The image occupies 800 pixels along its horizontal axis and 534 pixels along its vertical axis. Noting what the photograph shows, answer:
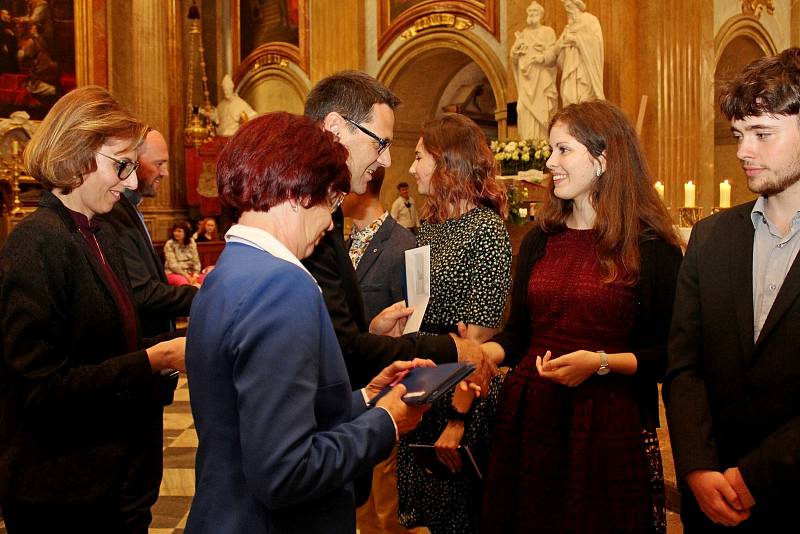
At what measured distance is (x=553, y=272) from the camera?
245 centimetres

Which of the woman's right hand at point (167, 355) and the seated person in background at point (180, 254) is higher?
the seated person in background at point (180, 254)

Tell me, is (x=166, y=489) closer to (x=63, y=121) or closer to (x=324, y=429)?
(x=63, y=121)

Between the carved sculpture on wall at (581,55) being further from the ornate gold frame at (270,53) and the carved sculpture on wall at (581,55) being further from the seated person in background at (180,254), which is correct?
the ornate gold frame at (270,53)

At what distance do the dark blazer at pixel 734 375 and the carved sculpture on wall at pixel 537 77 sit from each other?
8025mm

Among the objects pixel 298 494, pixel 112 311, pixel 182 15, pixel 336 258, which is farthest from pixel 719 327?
pixel 182 15

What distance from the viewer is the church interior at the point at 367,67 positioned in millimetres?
10047

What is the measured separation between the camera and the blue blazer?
134 cm

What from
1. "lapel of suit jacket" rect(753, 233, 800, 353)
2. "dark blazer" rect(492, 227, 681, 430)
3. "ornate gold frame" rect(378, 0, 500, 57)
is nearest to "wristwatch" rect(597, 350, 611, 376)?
"dark blazer" rect(492, 227, 681, 430)

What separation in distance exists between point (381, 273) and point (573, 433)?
3.38ft

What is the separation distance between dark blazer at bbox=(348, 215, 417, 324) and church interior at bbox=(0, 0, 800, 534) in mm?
3277

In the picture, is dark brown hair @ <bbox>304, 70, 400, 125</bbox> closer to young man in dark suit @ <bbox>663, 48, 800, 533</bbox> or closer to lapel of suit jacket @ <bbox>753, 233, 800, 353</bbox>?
young man in dark suit @ <bbox>663, 48, 800, 533</bbox>

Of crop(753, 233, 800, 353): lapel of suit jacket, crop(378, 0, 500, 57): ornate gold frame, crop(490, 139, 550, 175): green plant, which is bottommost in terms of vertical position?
crop(753, 233, 800, 353): lapel of suit jacket

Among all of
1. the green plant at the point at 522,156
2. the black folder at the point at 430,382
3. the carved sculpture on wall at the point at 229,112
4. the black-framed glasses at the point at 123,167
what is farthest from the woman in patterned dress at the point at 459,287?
the carved sculpture on wall at the point at 229,112

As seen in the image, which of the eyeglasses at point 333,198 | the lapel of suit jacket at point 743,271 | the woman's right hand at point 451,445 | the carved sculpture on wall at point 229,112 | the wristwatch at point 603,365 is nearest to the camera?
the eyeglasses at point 333,198
